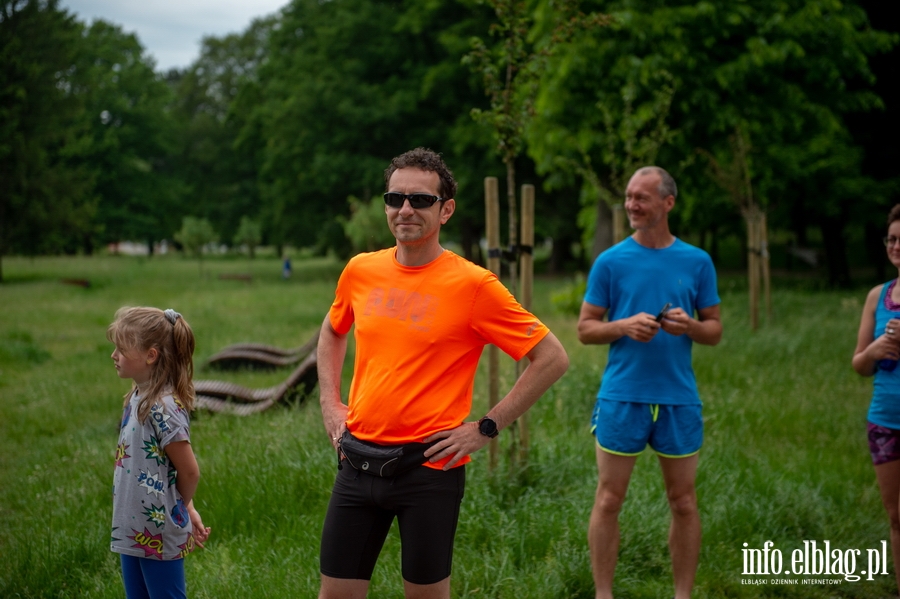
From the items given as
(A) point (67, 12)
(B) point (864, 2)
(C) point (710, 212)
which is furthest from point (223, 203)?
(B) point (864, 2)

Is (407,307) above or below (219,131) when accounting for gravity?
below

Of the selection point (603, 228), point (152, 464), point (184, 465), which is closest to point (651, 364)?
point (184, 465)

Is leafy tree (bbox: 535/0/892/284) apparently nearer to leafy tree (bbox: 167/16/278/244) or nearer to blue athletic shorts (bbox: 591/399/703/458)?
blue athletic shorts (bbox: 591/399/703/458)

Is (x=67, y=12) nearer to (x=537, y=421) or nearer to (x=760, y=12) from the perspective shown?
(x=760, y=12)

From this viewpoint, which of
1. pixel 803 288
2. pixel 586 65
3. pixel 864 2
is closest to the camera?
pixel 586 65

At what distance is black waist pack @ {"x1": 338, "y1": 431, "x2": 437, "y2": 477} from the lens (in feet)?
9.19

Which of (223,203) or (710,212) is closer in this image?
(710,212)

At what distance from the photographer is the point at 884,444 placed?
4227mm

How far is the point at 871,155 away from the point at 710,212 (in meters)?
4.92

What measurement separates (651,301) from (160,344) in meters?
2.30

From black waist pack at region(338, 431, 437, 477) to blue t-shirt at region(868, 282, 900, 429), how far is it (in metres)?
2.66

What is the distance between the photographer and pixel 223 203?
174 feet

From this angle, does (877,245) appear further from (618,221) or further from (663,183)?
(663,183)

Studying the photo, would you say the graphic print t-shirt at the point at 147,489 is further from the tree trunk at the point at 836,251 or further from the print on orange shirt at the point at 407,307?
the tree trunk at the point at 836,251
